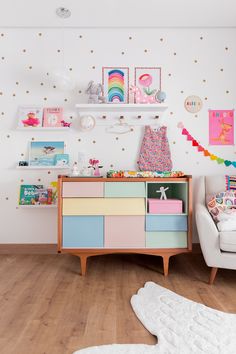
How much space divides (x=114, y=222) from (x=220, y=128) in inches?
55.8

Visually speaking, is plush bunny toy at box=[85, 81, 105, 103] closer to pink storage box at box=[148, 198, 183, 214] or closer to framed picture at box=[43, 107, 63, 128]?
framed picture at box=[43, 107, 63, 128]

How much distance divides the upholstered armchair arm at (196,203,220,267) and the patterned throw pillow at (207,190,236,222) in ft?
0.56

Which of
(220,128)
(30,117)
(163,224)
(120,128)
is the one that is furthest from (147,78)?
(163,224)

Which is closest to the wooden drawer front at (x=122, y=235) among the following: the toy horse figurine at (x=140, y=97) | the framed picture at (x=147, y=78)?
the toy horse figurine at (x=140, y=97)

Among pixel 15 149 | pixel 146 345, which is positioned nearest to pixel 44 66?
pixel 15 149

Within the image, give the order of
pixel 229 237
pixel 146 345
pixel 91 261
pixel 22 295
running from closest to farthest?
pixel 146 345, pixel 22 295, pixel 229 237, pixel 91 261

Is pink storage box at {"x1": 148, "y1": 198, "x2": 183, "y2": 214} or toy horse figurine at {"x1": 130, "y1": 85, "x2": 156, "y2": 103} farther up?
toy horse figurine at {"x1": 130, "y1": 85, "x2": 156, "y2": 103}

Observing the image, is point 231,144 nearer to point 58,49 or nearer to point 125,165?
point 125,165

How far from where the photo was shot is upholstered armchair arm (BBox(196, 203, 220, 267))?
6.96ft

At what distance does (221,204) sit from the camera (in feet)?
7.81

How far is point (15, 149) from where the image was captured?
2959mm

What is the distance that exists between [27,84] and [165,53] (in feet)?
4.48

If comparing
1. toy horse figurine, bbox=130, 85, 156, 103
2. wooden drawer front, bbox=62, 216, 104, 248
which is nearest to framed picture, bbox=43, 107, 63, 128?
toy horse figurine, bbox=130, 85, 156, 103

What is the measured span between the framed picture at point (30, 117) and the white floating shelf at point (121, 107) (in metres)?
0.40
